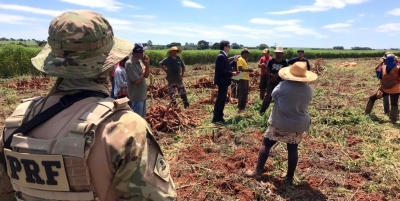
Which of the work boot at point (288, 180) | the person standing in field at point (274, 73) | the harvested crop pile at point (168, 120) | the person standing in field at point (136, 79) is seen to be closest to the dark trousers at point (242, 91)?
the person standing in field at point (274, 73)

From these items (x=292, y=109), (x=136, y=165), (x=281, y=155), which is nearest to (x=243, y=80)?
(x=281, y=155)

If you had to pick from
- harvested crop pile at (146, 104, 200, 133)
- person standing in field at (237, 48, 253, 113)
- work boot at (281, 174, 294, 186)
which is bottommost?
work boot at (281, 174, 294, 186)

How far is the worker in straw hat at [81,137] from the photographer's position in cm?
120

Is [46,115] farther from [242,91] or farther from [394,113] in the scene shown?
[394,113]

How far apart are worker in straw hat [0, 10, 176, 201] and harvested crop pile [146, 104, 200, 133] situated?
4942 millimetres

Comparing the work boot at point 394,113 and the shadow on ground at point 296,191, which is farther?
the work boot at point 394,113

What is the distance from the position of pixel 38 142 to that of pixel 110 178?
311mm

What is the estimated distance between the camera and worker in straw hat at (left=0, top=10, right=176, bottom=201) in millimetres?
1202

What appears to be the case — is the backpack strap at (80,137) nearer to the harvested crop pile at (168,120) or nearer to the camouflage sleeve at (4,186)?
the camouflage sleeve at (4,186)

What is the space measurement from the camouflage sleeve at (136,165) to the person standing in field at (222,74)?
5309mm

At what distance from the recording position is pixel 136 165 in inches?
50.1

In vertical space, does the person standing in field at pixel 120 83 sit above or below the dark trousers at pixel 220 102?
above

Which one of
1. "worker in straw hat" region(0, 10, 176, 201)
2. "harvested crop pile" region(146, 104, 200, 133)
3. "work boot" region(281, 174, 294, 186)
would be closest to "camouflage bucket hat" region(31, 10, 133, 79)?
"worker in straw hat" region(0, 10, 176, 201)

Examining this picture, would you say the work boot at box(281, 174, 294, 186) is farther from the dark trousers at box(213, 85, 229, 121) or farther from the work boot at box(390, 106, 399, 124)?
the work boot at box(390, 106, 399, 124)
